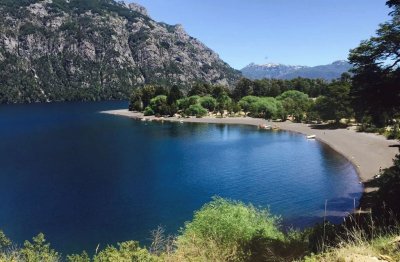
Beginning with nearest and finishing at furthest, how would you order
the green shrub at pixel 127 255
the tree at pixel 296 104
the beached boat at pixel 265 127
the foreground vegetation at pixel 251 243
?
the foreground vegetation at pixel 251 243
the green shrub at pixel 127 255
the beached boat at pixel 265 127
the tree at pixel 296 104

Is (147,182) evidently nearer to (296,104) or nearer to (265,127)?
(265,127)

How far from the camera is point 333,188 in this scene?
66.5 metres

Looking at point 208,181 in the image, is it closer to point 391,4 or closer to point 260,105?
point 391,4

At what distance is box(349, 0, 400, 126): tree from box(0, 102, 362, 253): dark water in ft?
85.1

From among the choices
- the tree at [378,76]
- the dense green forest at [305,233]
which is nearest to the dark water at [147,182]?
the dense green forest at [305,233]

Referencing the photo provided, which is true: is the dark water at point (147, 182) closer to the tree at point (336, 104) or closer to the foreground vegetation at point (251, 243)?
the foreground vegetation at point (251, 243)

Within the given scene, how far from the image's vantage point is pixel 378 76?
26031 mm

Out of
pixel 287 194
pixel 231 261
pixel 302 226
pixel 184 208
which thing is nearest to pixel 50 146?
pixel 184 208

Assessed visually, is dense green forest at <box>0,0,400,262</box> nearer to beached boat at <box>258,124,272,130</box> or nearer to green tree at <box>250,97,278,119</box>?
beached boat at <box>258,124,272,130</box>

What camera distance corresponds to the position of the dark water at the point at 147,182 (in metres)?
52.4

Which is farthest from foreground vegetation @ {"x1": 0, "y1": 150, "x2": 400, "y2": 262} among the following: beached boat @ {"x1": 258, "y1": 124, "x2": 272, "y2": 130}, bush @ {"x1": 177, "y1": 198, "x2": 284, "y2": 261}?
beached boat @ {"x1": 258, "y1": 124, "x2": 272, "y2": 130}

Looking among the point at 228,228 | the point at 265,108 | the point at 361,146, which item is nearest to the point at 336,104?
the point at 361,146

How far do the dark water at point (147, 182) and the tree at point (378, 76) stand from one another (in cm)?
2593

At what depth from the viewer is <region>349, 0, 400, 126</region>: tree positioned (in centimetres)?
2512
